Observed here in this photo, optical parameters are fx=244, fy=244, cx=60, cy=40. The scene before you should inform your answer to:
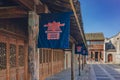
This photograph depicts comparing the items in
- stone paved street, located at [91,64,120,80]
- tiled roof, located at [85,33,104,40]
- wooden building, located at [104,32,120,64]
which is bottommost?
stone paved street, located at [91,64,120,80]

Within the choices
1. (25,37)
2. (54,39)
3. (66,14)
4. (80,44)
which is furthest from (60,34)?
(80,44)

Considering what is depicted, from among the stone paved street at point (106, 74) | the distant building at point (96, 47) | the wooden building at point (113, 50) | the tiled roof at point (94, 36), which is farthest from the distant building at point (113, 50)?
the stone paved street at point (106, 74)

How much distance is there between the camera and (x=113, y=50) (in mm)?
63719

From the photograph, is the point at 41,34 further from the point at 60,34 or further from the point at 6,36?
the point at 6,36

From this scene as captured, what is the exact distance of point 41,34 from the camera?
5.54 metres

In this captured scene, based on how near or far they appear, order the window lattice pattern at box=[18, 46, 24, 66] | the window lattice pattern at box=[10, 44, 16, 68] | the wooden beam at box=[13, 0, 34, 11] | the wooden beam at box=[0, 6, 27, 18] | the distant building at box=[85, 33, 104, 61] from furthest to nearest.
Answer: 1. the distant building at box=[85, 33, 104, 61]
2. the window lattice pattern at box=[18, 46, 24, 66]
3. the window lattice pattern at box=[10, 44, 16, 68]
4. the wooden beam at box=[0, 6, 27, 18]
5. the wooden beam at box=[13, 0, 34, 11]

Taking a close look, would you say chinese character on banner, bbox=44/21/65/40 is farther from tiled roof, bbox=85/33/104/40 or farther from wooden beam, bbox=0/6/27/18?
tiled roof, bbox=85/33/104/40

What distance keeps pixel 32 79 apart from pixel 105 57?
58.4 metres

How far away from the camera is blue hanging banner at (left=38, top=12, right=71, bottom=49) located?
5406mm

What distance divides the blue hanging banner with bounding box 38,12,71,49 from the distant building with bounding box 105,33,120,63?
2122 inches

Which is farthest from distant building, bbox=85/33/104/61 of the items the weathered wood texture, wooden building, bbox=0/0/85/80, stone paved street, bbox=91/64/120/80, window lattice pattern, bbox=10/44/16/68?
window lattice pattern, bbox=10/44/16/68

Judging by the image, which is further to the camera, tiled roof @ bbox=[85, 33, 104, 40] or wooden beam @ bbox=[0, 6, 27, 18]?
tiled roof @ bbox=[85, 33, 104, 40]

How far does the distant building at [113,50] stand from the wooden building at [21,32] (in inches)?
1990

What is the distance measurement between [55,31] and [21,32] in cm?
402
